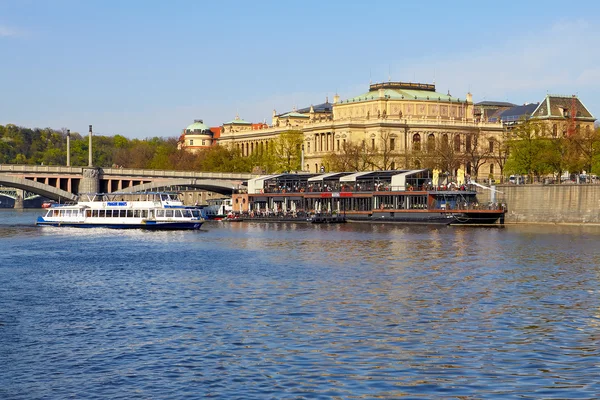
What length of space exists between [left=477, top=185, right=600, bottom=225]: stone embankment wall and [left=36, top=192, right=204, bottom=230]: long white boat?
1381 inches

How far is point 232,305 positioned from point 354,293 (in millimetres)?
6475

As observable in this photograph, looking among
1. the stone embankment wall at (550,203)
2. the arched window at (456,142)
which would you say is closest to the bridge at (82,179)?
the stone embankment wall at (550,203)

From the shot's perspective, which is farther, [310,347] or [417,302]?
[417,302]

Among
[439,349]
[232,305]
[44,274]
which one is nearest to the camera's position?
[439,349]

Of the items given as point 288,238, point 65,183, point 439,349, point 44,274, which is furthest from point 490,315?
point 65,183

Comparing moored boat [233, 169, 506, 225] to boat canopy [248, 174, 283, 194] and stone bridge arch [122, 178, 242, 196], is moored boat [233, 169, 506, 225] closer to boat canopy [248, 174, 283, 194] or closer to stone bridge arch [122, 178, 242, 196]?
boat canopy [248, 174, 283, 194]

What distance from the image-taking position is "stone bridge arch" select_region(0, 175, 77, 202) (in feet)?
412

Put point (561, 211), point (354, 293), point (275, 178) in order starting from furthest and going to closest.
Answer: point (275, 178)
point (561, 211)
point (354, 293)

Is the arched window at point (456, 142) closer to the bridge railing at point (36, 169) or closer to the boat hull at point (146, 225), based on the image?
the bridge railing at point (36, 169)

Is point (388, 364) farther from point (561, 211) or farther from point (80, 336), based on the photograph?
point (561, 211)

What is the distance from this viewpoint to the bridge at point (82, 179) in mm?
127875

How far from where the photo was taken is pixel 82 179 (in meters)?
133

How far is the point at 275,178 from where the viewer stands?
486 feet

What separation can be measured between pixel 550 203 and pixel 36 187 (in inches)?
2307
